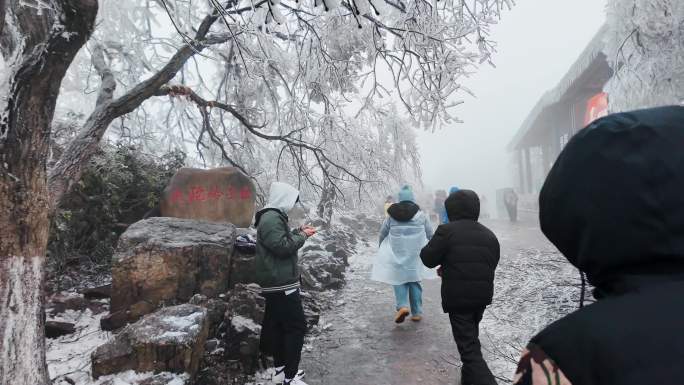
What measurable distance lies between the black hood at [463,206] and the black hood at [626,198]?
2.34 m

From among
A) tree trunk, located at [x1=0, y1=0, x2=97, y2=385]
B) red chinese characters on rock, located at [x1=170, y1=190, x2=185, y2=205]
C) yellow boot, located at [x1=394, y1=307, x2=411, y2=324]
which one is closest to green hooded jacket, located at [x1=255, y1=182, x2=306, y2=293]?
tree trunk, located at [x1=0, y1=0, x2=97, y2=385]

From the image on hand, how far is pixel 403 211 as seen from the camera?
15.0 feet

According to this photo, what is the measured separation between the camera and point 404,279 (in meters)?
4.47

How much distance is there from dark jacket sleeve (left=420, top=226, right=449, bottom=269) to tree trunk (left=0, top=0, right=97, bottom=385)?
112 inches

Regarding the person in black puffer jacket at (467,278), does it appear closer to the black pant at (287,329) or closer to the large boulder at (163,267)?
the black pant at (287,329)

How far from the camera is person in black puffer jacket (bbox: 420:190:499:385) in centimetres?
292

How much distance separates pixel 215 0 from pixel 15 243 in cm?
202

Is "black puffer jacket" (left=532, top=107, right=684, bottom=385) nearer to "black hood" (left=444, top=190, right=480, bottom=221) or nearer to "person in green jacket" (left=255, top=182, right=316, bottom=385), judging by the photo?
"black hood" (left=444, top=190, right=480, bottom=221)

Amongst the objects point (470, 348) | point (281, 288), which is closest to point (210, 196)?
point (281, 288)

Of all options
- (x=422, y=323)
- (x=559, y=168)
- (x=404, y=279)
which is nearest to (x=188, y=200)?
(x=404, y=279)

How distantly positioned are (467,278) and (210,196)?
411 cm

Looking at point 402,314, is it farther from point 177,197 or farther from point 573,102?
point 573,102

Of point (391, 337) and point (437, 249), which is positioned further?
point (391, 337)

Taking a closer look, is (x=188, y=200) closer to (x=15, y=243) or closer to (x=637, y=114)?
(x=15, y=243)
